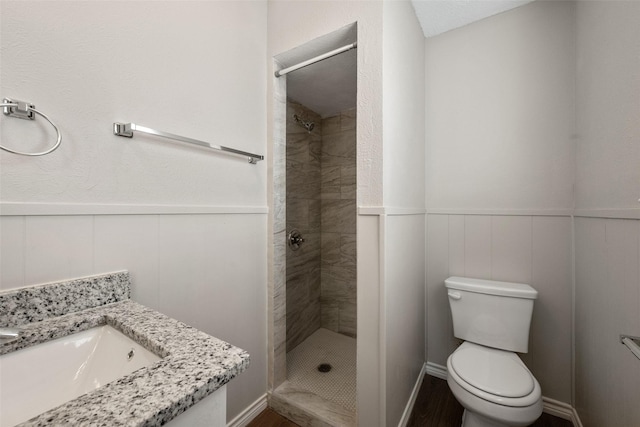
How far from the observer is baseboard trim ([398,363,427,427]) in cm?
141

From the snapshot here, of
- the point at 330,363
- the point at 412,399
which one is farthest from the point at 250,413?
the point at 412,399

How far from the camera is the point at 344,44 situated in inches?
55.9

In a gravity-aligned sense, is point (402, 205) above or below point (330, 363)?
above

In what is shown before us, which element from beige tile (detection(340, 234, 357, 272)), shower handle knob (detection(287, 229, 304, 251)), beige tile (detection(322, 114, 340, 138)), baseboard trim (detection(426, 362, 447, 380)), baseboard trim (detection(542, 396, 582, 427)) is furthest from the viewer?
beige tile (detection(322, 114, 340, 138))

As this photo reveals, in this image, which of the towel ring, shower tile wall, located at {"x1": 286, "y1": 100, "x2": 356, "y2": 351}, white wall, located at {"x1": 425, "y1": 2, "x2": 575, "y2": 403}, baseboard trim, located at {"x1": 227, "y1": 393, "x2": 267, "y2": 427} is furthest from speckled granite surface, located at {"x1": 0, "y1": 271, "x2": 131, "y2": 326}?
white wall, located at {"x1": 425, "y1": 2, "x2": 575, "y2": 403}

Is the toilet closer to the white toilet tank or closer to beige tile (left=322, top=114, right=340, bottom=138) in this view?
the white toilet tank

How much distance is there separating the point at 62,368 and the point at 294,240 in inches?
62.1

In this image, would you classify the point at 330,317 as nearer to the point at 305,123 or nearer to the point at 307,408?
the point at 307,408

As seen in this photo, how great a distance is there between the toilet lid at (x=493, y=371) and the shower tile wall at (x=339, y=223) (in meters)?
1.14

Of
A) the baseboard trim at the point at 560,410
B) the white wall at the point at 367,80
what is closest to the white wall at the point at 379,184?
the white wall at the point at 367,80

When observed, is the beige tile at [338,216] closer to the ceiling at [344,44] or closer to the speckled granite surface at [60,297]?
the ceiling at [344,44]

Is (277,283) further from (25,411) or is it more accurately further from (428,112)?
(428,112)

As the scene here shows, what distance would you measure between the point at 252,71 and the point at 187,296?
125cm

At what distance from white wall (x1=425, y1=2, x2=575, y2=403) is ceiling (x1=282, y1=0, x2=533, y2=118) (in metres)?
0.08
